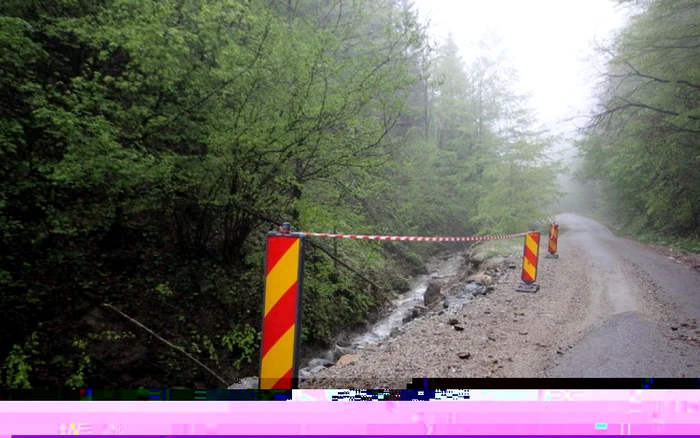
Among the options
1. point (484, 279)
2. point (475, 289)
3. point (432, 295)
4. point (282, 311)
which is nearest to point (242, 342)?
point (282, 311)

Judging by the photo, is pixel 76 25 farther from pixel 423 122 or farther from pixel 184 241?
pixel 423 122

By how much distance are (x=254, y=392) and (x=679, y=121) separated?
13065 millimetres

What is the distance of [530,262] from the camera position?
6.81 meters

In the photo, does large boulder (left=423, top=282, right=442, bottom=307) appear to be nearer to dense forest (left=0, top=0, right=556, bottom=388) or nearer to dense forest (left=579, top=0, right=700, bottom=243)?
dense forest (left=0, top=0, right=556, bottom=388)

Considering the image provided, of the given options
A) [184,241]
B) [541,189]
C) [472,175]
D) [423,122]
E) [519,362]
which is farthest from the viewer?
[423,122]

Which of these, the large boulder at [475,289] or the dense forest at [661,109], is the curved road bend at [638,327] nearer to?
the large boulder at [475,289]

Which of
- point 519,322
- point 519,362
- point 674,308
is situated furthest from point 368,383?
point 674,308

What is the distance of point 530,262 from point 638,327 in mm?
2615

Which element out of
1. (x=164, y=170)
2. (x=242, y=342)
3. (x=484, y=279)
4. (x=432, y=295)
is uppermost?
(x=164, y=170)

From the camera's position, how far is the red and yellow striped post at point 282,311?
2.18m

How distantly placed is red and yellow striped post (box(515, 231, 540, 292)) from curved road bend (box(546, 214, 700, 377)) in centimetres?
98

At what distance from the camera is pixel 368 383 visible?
2.78 meters

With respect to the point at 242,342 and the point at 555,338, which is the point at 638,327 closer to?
the point at 555,338

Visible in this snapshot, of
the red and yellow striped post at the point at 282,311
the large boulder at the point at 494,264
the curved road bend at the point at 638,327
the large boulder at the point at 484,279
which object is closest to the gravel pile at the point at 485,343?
the curved road bend at the point at 638,327
